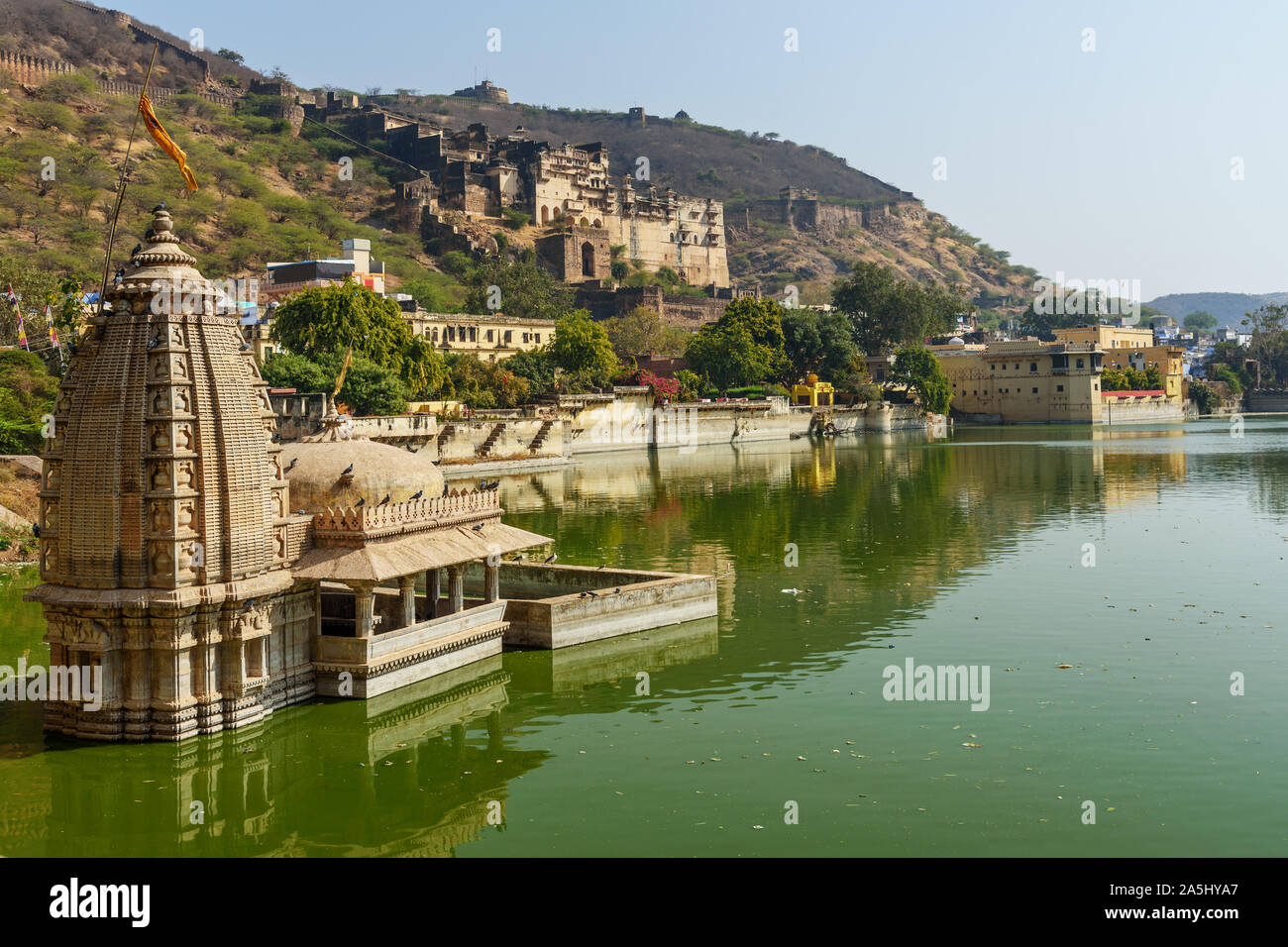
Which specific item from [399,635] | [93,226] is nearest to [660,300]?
[93,226]

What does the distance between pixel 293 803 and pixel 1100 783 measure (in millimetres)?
12295

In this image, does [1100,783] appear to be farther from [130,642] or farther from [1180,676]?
[130,642]

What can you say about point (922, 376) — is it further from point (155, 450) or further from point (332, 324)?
point (155, 450)

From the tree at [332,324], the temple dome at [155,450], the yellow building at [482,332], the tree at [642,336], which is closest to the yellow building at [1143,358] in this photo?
the tree at [642,336]

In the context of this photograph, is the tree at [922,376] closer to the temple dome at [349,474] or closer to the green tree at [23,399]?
the green tree at [23,399]

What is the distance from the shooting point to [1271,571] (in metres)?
36.2

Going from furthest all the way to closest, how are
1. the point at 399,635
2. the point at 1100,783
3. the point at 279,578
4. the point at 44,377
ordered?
the point at 44,377 < the point at 399,635 < the point at 279,578 < the point at 1100,783

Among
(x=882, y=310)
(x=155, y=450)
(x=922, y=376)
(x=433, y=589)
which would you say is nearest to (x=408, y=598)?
(x=433, y=589)

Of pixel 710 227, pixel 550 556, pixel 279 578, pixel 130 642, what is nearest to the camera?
pixel 130 642

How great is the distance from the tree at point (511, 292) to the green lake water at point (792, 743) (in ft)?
255

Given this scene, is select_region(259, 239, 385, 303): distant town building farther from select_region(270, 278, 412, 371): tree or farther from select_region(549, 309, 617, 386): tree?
select_region(549, 309, 617, 386): tree

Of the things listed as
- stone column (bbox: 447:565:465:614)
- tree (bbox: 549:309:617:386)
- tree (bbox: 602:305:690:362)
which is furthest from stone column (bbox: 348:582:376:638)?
tree (bbox: 602:305:690:362)

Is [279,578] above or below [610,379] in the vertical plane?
below

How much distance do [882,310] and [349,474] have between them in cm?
12728
